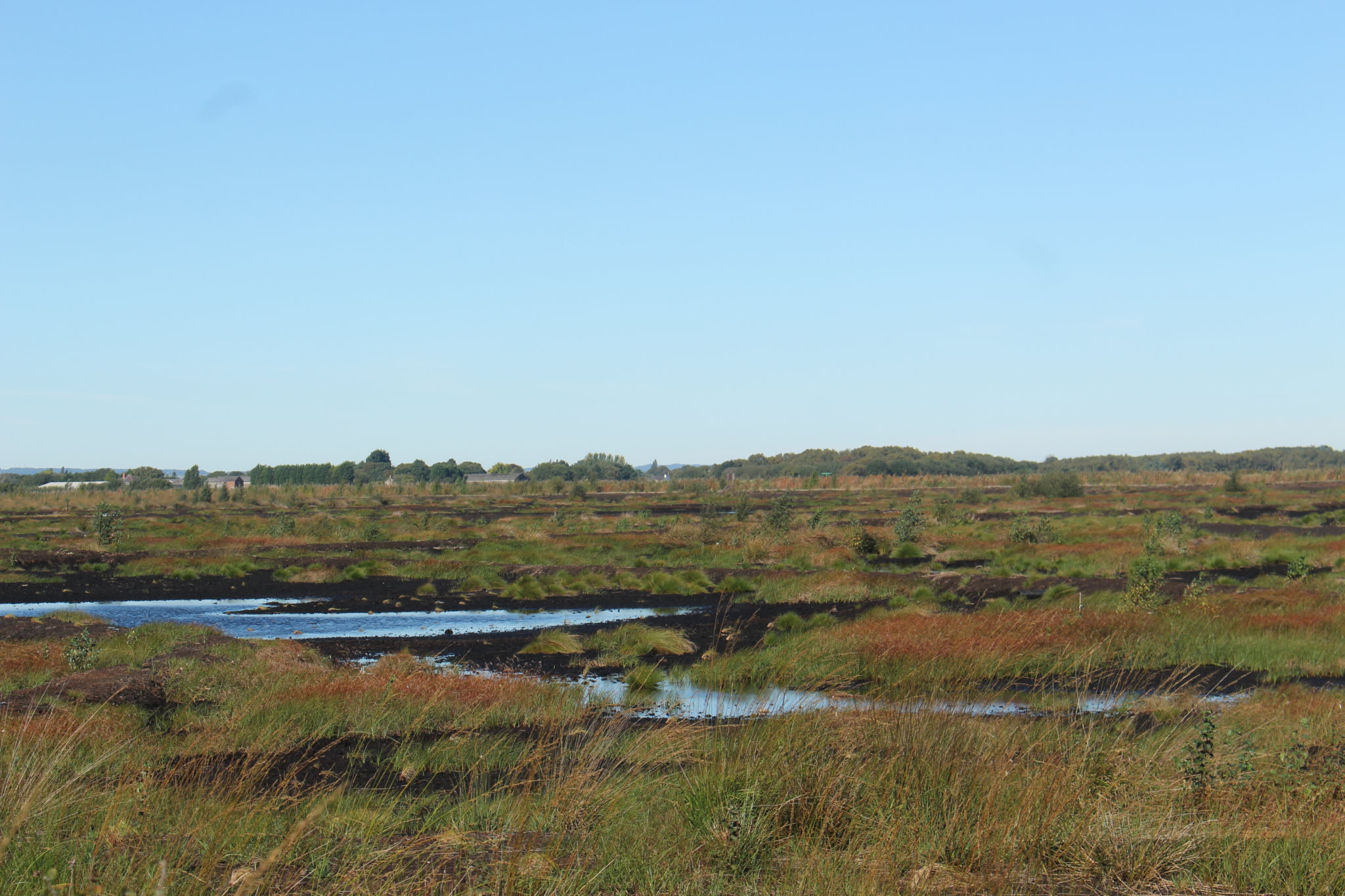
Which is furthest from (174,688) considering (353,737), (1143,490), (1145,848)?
(1143,490)

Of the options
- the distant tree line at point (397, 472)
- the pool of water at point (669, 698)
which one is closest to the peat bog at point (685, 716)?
the pool of water at point (669, 698)

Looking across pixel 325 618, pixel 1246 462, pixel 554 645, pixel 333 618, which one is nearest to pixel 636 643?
pixel 554 645

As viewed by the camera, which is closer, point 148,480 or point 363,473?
point 148,480

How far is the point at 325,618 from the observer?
27531mm

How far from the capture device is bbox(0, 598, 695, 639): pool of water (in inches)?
975

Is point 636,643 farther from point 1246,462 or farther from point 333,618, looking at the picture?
point 1246,462

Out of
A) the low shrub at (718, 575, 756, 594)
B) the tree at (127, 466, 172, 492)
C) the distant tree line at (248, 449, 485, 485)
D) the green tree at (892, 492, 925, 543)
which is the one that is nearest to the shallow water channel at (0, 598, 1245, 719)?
the low shrub at (718, 575, 756, 594)

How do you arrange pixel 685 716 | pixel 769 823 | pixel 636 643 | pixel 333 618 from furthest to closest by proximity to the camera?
pixel 333 618
pixel 636 643
pixel 685 716
pixel 769 823

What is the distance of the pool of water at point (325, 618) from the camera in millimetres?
24766

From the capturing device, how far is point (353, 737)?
12.3 m

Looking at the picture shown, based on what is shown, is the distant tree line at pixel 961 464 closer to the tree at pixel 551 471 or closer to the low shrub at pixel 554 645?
the tree at pixel 551 471

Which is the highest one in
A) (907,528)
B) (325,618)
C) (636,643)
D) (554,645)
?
(907,528)

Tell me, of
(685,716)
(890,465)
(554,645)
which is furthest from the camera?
(890,465)

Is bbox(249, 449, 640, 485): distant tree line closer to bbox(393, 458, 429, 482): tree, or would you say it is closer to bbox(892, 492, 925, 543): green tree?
bbox(393, 458, 429, 482): tree
